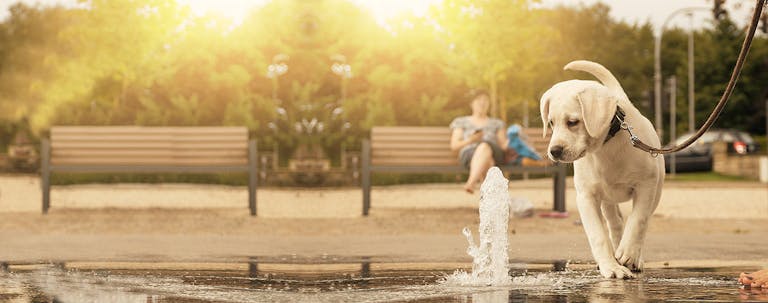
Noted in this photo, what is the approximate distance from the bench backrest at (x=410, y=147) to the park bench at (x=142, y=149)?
1824mm

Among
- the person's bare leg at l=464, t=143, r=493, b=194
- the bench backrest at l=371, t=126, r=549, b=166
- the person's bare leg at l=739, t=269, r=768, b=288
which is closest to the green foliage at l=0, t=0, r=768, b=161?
the bench backrest at l=371, t=126, r=549, b=166

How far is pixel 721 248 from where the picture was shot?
35.0 ft

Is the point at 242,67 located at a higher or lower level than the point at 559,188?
higher

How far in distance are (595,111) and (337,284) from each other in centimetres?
200

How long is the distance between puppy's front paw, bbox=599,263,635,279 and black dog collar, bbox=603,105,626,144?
82 cm

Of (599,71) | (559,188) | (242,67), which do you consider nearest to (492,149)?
(559,188)

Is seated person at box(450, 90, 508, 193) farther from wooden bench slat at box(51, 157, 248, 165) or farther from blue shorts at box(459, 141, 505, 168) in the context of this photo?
wooden bench slat at box(51, 157, 248, 165)

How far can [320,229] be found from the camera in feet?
44.9

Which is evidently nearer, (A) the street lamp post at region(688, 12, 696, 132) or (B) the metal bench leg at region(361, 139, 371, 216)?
(B) the metal bench leg at region(361, 139, 371, 216)

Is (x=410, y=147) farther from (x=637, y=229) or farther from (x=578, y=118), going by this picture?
(x=578, y=118)

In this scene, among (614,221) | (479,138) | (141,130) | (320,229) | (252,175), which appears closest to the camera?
(614,221)

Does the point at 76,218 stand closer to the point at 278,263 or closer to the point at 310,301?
the point at 278,263

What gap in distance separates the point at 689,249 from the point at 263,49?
23865mm

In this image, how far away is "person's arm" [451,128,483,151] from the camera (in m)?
15.5
